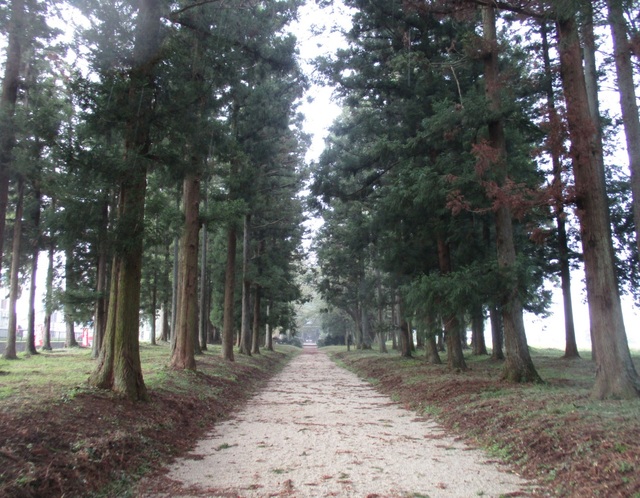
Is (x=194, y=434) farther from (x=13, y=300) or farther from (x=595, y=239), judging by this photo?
(x=13, y=300)

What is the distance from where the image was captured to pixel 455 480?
5.25 meters

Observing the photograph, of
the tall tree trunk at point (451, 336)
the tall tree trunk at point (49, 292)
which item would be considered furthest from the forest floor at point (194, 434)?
the tall tree trunk at point (49, 292)

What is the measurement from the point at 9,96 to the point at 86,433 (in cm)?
961

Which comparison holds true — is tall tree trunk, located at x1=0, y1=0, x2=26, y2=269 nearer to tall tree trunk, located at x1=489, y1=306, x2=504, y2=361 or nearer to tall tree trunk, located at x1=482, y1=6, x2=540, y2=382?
tall tree trunk, located at x1=482, y1=6, x2=540, y2=382

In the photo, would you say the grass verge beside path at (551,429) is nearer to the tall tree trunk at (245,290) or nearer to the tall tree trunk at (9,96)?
the tall tree trunk at (9,96)

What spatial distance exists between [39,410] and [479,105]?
34.4 feet

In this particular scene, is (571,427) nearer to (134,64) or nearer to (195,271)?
(134,64)

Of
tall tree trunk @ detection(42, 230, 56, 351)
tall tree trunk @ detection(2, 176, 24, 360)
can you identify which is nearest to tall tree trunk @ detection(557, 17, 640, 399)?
tall tree trunk @ detection(2, 176, 24, 360)

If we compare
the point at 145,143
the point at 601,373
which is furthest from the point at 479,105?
the point at 145,143

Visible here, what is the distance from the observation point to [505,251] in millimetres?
11898

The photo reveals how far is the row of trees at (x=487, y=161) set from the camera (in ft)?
27.8

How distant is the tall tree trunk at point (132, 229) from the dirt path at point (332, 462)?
6.39 feet

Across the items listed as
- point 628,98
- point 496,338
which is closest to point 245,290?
point 496,338

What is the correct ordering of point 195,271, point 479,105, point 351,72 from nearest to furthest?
point 479,105, point 195,271, point 351,72
